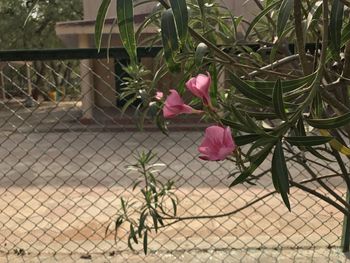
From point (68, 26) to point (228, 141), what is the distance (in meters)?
12.8

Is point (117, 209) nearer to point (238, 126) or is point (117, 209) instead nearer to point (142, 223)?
point (142, 223)

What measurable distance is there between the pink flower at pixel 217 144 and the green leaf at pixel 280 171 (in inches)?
3.6

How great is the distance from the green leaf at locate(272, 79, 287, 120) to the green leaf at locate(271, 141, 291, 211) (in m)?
0.07

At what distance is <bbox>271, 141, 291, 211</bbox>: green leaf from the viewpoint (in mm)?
963

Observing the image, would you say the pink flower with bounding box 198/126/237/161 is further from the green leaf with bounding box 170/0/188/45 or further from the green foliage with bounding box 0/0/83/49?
the green foliage with bounding box 0/0/83/49

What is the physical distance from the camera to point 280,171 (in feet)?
3.19

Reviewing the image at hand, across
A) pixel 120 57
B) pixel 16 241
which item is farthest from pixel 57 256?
pixel 120 57

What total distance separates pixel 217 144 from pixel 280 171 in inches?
5.8

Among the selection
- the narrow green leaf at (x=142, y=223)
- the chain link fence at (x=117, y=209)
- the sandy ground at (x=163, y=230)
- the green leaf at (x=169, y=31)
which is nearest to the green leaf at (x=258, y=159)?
the green leaf at (x=169, y=31)

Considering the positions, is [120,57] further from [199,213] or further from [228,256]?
[199,213]

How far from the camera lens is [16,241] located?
143 inches

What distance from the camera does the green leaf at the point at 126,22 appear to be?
0.89 m

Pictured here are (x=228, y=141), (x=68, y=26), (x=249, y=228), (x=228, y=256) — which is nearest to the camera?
(x=228, y=141)

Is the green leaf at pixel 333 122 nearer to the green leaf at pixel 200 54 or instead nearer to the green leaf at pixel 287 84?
the green leaf at pixel 287 84
